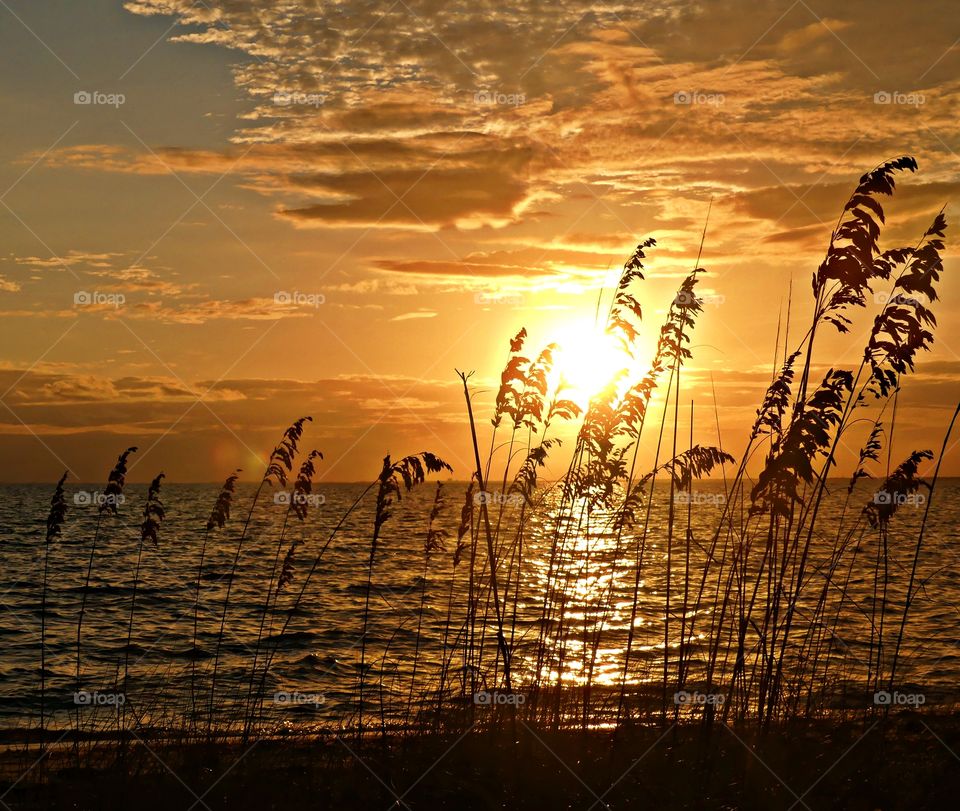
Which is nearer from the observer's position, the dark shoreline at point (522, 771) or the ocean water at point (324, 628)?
the dark shoreline at point (522, 771)

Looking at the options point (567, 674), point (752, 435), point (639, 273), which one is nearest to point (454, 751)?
point (752, 435)

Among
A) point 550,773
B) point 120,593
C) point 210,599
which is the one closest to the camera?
point 550,773

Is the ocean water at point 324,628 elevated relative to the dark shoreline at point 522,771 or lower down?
lower down

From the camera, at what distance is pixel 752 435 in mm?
10336

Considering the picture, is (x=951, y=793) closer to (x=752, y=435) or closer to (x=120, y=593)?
(x=752, y=435)

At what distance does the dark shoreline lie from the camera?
834 centimetres

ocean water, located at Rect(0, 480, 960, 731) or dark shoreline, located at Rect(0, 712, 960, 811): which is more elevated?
dark shoreline, located at Rect(0, 712, 960, 811)

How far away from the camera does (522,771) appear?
908 centimetres

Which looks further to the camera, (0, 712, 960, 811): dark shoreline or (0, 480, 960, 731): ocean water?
(0, 480, 960, 731): ocean water

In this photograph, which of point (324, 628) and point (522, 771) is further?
point (324, 628)

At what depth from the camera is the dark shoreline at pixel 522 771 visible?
8.34 metres

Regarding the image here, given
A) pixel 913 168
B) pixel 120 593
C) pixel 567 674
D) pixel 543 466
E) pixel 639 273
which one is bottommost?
pixel 120 593

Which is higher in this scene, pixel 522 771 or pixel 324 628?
pixel 522 771

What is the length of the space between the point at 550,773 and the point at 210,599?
23146 millimetres
